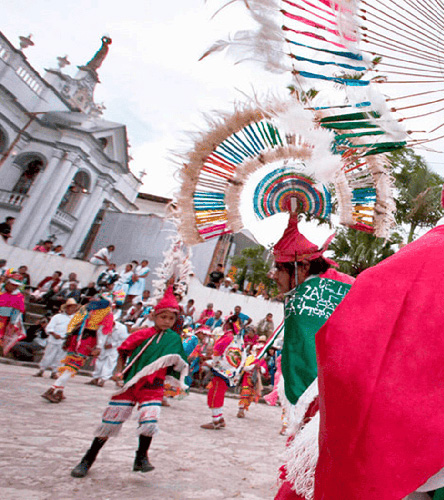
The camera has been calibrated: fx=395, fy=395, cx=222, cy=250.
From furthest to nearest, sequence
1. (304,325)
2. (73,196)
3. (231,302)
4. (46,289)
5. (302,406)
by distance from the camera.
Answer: (73,196), (231,302), (46,289), (304,325), (302,406)

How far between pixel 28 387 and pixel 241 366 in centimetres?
400

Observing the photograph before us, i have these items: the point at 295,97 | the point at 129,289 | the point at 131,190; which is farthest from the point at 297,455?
the point at 131,190

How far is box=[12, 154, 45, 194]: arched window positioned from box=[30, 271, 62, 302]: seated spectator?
8.27 m

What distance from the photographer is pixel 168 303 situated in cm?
462

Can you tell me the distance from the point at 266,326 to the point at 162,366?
11.8 meters

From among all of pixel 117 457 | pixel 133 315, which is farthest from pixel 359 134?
pixel 133 315

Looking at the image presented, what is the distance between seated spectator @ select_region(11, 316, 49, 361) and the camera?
10305 millimetres

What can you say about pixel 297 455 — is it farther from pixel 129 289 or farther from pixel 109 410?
pixel 129 289

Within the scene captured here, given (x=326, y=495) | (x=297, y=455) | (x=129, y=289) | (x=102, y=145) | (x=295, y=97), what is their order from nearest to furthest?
(x=326, y=495) → (x=297, y=455) → (x=295, y=97) → (x=129, y=289) → (x=102, y=145)

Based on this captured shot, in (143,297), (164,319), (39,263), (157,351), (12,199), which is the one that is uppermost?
(12,199)

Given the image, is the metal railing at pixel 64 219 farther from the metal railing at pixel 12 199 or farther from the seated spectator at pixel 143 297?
the seated spectator at pixel 143 297

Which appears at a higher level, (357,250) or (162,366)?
(357,250)

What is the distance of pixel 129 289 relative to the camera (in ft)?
50.0

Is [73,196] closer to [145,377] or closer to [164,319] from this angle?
[164,319]
